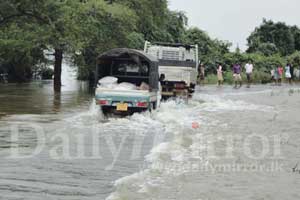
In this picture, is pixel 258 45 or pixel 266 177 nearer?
pixel 266 177

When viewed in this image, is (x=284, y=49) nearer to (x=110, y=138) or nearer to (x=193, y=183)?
(x=110, y=138)

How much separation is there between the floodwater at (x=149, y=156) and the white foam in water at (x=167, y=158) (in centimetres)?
1

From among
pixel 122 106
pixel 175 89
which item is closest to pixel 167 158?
pixel 122 106

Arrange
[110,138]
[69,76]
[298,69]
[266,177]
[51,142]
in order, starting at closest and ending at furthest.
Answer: [266,177], [51,142], [110,138], [298,69], [69,76]

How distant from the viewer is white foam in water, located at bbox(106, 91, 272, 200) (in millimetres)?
7609

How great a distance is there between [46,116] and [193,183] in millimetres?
10725

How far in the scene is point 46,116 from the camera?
18094 mm

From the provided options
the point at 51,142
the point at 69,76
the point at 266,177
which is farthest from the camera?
the point at 69,76

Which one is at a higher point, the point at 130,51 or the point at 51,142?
the point at 130,51

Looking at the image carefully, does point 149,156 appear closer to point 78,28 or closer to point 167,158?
point 167,158

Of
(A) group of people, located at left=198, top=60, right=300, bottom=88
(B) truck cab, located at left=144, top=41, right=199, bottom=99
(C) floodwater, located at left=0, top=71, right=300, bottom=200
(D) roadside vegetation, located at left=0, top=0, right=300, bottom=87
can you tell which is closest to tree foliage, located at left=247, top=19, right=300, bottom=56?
(A) group of people, located at left=198, top=60, right=300, bottom=88

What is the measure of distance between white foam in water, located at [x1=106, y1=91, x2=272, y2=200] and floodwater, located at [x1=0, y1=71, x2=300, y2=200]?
0.01 meters

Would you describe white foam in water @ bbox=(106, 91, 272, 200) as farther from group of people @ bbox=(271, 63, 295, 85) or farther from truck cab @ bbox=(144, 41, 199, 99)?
group of people @ bbox=(271, 63, 295, 85)

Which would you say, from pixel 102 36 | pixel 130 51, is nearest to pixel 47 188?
pixel 130 51
